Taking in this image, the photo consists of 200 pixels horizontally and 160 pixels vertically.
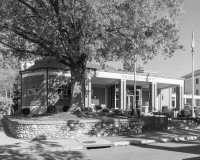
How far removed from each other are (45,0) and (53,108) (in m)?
10.7

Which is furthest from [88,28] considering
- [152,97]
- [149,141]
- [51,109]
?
[152,97]

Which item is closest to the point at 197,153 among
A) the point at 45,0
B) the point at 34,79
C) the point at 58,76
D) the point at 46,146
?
the point at 46,146

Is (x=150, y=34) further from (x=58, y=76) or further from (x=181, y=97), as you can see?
(x=181, y=97)

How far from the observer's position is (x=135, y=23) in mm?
13203

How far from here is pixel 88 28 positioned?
11969 millimetres

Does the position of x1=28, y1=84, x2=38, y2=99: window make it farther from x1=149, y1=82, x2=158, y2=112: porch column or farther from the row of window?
x1=149, y1=82, x2=158, y2=112: porch column

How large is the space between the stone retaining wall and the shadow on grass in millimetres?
1109

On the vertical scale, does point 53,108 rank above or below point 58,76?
below

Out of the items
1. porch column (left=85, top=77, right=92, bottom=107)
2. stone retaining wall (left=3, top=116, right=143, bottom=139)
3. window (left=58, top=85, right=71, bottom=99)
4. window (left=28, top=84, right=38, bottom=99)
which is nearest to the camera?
stone retaining wall (left=3, top=116, right=143, bottom=139)

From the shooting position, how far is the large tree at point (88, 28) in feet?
38.6

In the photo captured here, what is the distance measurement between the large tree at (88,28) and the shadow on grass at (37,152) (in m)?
4.96

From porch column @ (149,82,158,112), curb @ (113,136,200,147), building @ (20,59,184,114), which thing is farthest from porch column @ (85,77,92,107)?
curb @ (113,136,200,147)

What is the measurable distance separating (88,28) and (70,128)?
536 cm

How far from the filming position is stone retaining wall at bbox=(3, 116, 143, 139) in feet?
38.5
